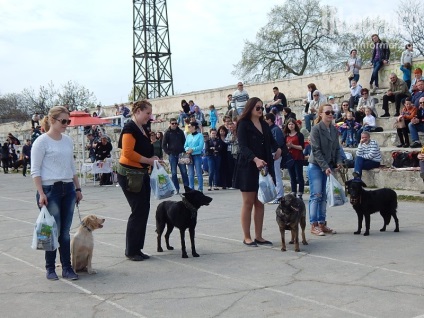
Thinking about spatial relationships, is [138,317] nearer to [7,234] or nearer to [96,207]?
[7,234]

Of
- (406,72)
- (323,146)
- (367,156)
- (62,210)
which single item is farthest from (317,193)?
(406,72)

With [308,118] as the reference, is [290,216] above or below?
below

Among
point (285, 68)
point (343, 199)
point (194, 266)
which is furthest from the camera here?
point (285, 68)

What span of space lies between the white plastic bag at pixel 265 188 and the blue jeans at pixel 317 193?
125 cm

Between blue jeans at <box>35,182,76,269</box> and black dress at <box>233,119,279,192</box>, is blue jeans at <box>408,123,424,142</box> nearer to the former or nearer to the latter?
black dress at <box>233,119,279,192</box>

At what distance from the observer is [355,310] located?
5.65m

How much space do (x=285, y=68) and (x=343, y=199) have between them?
43117 millimetres

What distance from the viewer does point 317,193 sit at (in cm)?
953

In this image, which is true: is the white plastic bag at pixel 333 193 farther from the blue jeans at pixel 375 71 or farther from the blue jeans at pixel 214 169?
the blue jeans at pixel 375 71

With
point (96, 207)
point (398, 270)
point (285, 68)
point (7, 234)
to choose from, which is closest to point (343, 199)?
point (398, 270)

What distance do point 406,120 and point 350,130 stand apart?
6.19 ft

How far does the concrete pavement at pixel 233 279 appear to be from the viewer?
230 inches

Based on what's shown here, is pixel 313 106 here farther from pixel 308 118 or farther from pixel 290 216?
pixel 290 216

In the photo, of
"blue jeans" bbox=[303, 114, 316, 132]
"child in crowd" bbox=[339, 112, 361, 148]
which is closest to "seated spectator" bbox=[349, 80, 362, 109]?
"blue jeans" bbox=[303, 114, 316, 132]
